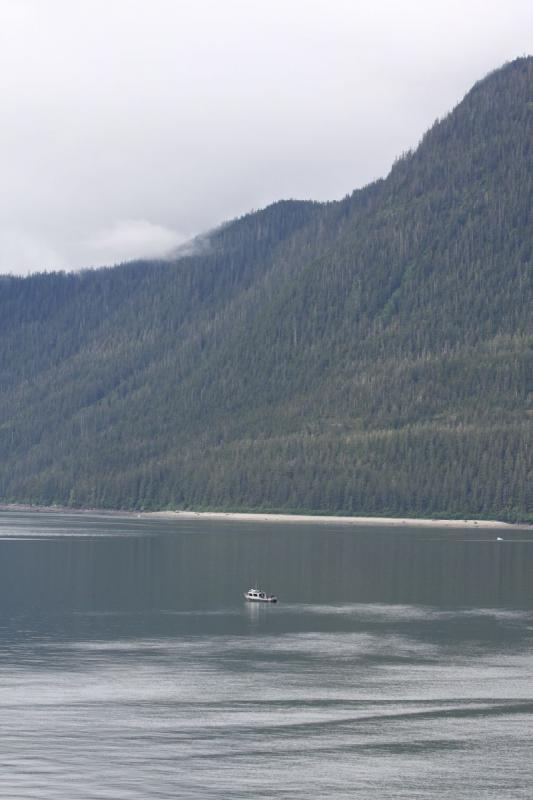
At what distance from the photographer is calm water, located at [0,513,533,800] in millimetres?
74562

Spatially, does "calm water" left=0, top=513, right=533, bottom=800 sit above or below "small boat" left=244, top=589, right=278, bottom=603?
below

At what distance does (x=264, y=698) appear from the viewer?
318 ft

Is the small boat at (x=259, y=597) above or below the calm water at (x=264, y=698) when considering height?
above

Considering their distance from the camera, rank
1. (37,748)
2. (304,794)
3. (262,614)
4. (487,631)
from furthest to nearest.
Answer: (262,614), (487,631), (37,748), (304,794)

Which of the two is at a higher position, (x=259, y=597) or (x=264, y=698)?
(x=259, y=597)

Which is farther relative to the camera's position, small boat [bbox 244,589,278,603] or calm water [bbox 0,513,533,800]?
small boat [bbox 244,589,278,603]

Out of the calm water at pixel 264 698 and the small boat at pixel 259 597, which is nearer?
the calm water at pixel 264 698

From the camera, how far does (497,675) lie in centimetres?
10819

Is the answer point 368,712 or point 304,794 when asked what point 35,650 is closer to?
point 368,712

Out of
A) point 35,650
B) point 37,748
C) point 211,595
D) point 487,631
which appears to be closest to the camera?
point 37,748

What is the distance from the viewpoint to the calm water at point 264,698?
74.6 meters

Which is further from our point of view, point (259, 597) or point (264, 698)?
point (259, 597)

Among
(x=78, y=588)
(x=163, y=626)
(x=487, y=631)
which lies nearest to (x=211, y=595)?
(x=78, y=588)

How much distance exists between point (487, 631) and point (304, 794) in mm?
67536
